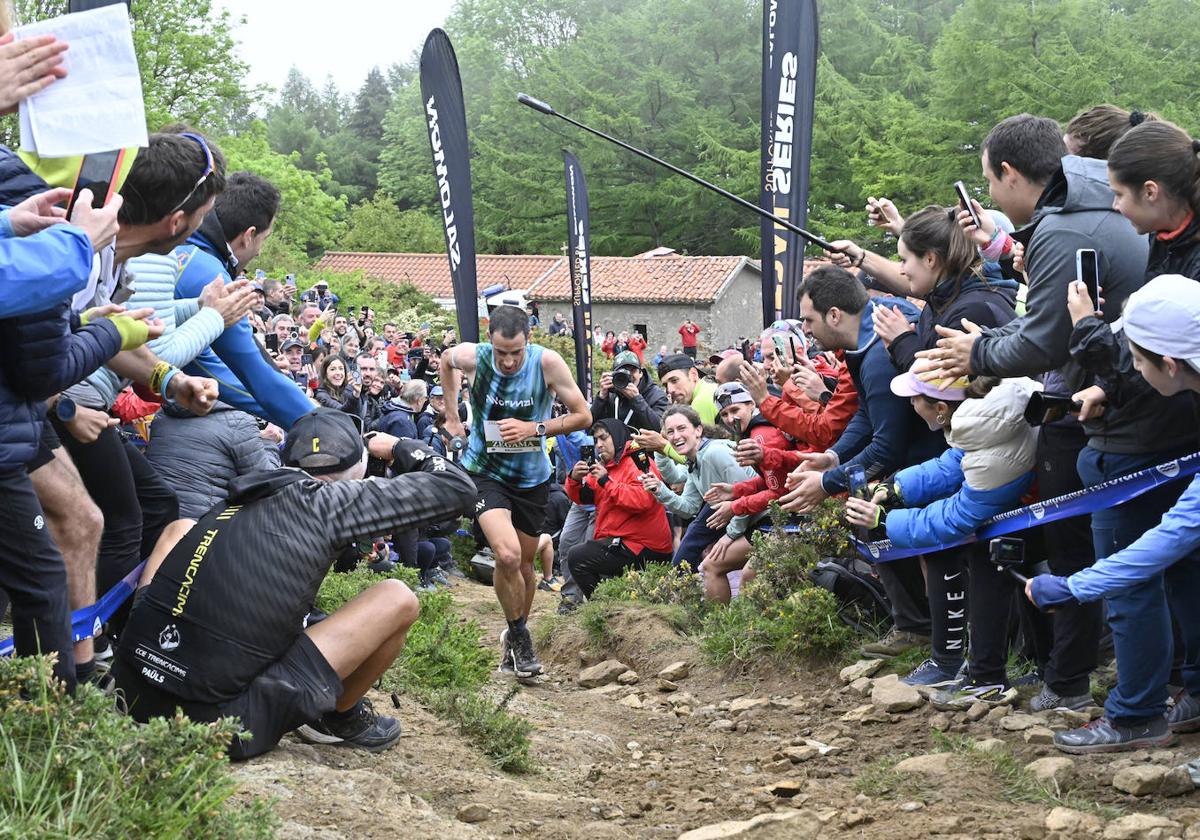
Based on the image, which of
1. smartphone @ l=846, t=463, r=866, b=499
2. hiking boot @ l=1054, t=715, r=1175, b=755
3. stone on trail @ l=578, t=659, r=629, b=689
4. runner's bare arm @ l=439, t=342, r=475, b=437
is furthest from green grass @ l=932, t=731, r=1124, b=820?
runner's bare arm @ l=439, t=342, r=475, b=437

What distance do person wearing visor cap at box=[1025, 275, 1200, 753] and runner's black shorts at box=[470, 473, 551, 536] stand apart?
3.93 m

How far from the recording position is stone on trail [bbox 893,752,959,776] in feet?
17.0

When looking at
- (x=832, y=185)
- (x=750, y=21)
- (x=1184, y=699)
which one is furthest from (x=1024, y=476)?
(x=750, y=21)

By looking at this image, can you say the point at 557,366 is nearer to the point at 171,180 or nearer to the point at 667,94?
the point at 171,180

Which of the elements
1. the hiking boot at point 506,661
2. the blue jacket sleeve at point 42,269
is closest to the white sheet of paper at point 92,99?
the blue jacket sleeve at point 42,269

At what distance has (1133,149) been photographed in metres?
4.76

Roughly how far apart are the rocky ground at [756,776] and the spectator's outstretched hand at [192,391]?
1419mm

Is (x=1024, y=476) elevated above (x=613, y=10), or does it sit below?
below

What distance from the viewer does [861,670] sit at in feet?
22.8

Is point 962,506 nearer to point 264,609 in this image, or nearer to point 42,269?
point 264,609

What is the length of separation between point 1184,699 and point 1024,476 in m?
1.17

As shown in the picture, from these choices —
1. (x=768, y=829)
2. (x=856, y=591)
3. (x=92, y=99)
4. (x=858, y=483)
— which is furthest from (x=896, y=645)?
(x=92, y=99)

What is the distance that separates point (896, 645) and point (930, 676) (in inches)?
23.8

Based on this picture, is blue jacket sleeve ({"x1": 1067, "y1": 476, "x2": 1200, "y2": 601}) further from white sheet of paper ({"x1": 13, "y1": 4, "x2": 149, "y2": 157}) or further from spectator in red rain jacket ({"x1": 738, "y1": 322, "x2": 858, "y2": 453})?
white sheet of paper ({"x1": 13, "y1": 4, "x2": 149, "y2": 157})
